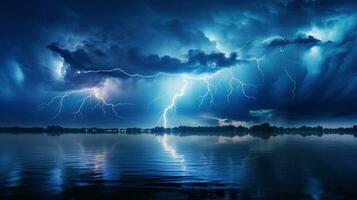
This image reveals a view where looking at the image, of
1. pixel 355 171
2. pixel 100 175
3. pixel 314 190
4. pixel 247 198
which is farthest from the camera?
pixel 355 171

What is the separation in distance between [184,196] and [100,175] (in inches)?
455

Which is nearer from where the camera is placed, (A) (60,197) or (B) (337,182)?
(A) (60,197)

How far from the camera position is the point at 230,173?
3334cm

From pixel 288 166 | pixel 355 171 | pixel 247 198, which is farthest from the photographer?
pixel 288 166

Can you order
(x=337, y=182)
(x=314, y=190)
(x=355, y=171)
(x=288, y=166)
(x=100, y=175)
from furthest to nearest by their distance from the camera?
(x=288, y=166), (x=355, y=171), (x=100, y=175), (x=337, y=182), (x=314, y=190)

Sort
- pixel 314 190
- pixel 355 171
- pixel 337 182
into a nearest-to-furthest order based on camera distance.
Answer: pixel 314 190
pixel 337 182
pixel 355 171

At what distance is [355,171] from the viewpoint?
34969 mm

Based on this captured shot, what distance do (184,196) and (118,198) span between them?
363 centimetres

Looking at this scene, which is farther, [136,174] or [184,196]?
[136,174]

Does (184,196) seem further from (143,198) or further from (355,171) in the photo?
(355,171)

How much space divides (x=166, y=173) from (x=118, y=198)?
11.5 metres

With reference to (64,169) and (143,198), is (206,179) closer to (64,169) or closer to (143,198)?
(143,198)

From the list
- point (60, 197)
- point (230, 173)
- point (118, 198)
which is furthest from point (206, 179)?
point (60, 197)

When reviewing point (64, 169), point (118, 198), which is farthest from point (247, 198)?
point (64, 169)
